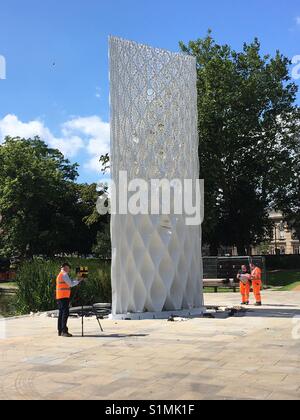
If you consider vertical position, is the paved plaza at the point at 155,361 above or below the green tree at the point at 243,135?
below

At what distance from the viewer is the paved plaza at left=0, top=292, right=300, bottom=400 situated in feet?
21.8

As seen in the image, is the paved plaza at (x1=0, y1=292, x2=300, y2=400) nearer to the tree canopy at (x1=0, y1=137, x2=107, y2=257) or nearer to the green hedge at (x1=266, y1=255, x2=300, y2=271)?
the tree canopy at (x1=0, y1=137, x2=107, y2=257)

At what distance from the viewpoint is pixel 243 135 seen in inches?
1585

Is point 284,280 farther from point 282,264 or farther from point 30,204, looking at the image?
point 30,204

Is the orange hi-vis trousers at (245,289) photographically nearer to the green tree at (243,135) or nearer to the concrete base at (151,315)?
the concrete base at (151,315)

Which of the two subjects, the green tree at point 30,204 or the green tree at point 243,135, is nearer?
the green tree at point 243,135

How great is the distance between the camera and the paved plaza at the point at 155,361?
6645 mm

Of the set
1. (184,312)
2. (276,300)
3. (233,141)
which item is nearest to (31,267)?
(184,312)

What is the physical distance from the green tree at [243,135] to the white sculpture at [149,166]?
20.6 meters

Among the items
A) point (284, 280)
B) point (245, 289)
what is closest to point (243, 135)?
point (284, 280)

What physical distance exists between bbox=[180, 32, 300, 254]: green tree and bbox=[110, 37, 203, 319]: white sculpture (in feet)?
67.7

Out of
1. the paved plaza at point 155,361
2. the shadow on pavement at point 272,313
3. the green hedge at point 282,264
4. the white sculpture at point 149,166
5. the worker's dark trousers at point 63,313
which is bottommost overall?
the shadow on pavement at point 272,313

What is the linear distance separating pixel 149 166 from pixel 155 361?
7821 millimetres

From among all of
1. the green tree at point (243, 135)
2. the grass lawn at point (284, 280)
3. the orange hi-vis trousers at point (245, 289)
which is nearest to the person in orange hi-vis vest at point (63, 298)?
the orange hi-vis trousers at point (245, 289)
